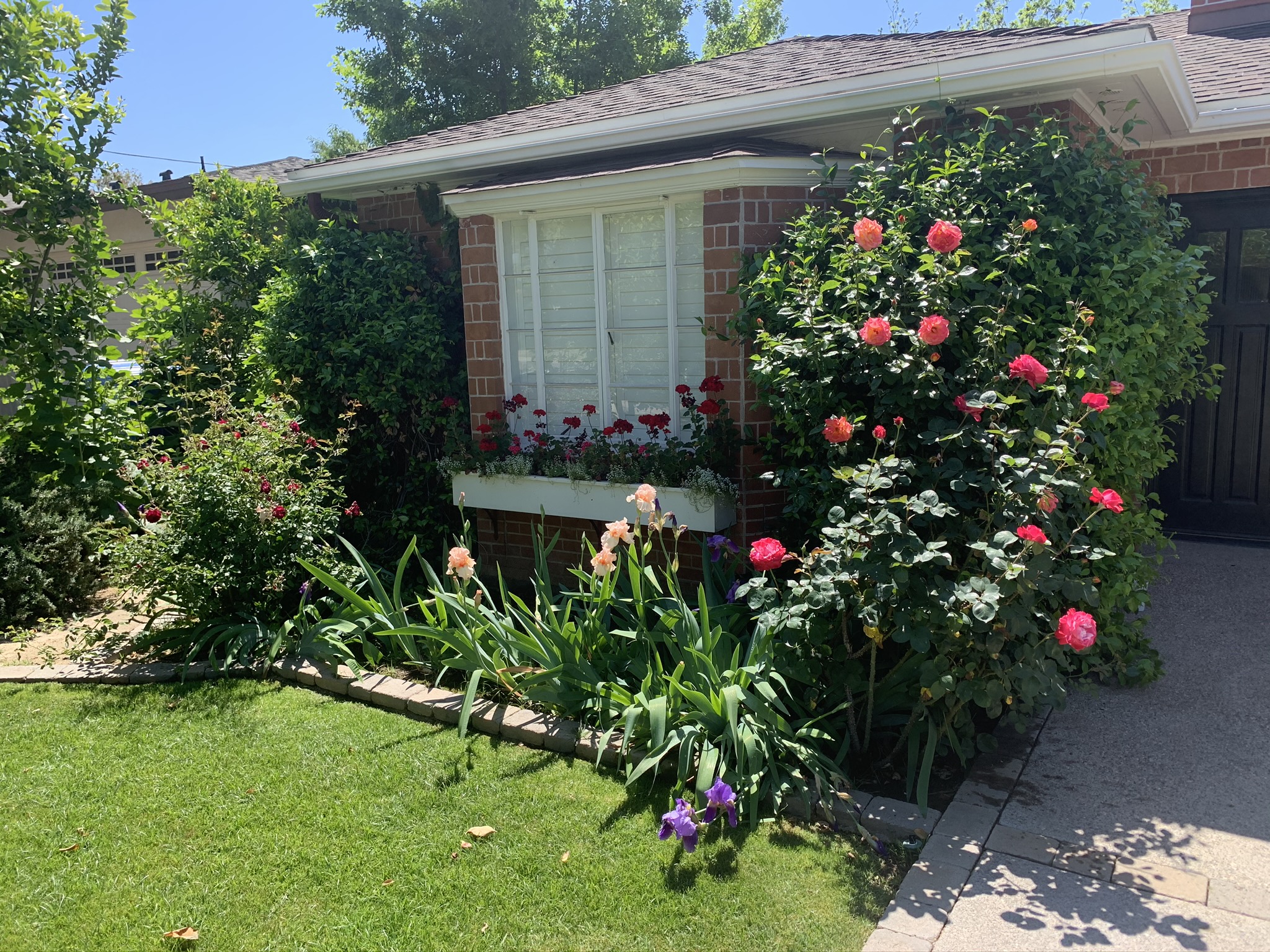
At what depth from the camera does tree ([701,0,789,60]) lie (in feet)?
88.9

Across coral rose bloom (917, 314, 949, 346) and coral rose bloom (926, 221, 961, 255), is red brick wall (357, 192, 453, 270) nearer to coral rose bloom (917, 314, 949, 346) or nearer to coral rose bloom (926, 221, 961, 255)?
coral rose bloom (926, 221, 961, 255)

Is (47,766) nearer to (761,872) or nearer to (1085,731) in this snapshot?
(761,872)

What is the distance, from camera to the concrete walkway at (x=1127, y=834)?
289 centimetres

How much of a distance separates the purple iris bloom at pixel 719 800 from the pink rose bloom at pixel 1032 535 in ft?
4.62

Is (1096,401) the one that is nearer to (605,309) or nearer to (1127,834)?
(1127,834)

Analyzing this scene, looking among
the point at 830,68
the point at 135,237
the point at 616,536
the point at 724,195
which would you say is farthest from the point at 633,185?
the point at 135,237

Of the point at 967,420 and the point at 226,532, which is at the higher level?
the point at 967,420

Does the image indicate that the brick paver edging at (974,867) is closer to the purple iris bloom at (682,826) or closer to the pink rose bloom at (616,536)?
the purple iris bloom at (682,826)

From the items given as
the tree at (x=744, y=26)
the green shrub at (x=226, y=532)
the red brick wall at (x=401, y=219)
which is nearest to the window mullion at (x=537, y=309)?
the red brick wall at (x=401, y=219)

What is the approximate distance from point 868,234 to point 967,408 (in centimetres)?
94

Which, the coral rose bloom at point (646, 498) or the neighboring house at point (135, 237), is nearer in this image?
the coral rose bloom at point (646, 498)

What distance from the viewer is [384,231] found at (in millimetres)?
7477

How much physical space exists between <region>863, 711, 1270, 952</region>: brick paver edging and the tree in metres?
27.1

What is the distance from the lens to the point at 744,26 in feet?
90.3
